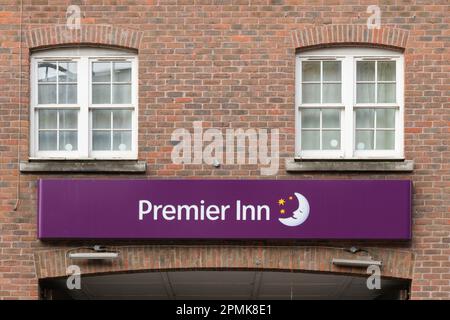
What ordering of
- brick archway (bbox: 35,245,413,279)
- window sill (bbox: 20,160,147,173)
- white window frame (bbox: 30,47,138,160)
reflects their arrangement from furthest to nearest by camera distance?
1. white window frame (bbox: 30,47,138,160)
2. window sill (bbox: 20,160,147,173)
3. brick archway (bbox: 35,245,413,279)

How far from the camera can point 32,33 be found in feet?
50.3

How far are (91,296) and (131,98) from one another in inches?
162

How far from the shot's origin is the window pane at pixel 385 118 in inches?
608

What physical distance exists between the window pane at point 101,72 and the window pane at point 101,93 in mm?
87

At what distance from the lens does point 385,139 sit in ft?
50.6

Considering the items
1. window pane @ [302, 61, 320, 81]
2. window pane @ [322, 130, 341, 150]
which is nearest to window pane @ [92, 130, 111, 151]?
window pane @ [302, 61, 320, 81]

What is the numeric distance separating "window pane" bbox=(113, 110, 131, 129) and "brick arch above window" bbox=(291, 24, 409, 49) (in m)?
2.61

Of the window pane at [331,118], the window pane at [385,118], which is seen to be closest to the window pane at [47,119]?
the window pane at [331,118]

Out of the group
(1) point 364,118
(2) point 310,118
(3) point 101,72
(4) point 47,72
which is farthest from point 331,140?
(4) point 47,72

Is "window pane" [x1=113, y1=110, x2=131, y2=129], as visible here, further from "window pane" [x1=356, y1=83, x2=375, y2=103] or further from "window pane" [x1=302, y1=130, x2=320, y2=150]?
"window pane" [x1=356, y1=83, x2=375, y2=103]

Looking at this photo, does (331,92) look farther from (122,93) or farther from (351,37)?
(122,93)

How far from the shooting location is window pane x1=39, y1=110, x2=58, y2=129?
15469mm

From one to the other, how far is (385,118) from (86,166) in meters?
4.34

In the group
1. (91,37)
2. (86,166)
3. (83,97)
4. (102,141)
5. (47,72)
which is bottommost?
(86,166)
